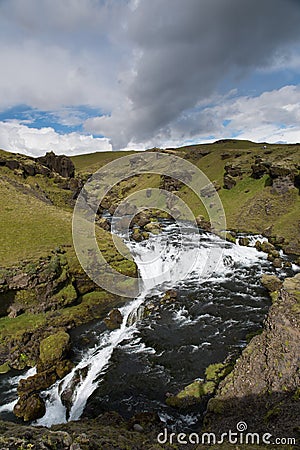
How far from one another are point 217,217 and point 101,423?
57.8 metres

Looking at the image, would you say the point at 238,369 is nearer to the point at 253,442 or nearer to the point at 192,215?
the point at 253,442

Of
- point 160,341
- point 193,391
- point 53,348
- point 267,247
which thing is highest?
point 267,247

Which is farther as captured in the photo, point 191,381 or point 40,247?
point 40,247

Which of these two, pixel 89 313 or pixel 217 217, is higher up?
pixel 217 217

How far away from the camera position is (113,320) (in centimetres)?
2400

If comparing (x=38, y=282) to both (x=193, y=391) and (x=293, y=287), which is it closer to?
(x=193, y=391)

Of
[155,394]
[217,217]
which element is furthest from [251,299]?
[217,217]

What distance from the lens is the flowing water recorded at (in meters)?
15.6

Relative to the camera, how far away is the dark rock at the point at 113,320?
23562mm

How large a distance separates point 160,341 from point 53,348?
7948 millimetres

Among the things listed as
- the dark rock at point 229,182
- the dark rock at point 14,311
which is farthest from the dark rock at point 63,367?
the dark rock at point 229,182

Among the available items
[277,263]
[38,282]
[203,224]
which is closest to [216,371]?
[38,282]

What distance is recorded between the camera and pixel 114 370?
18.2 meters

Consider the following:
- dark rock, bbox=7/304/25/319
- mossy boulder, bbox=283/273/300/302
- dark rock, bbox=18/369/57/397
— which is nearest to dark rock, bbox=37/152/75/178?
dark rock, bbox=7/304/25/319
